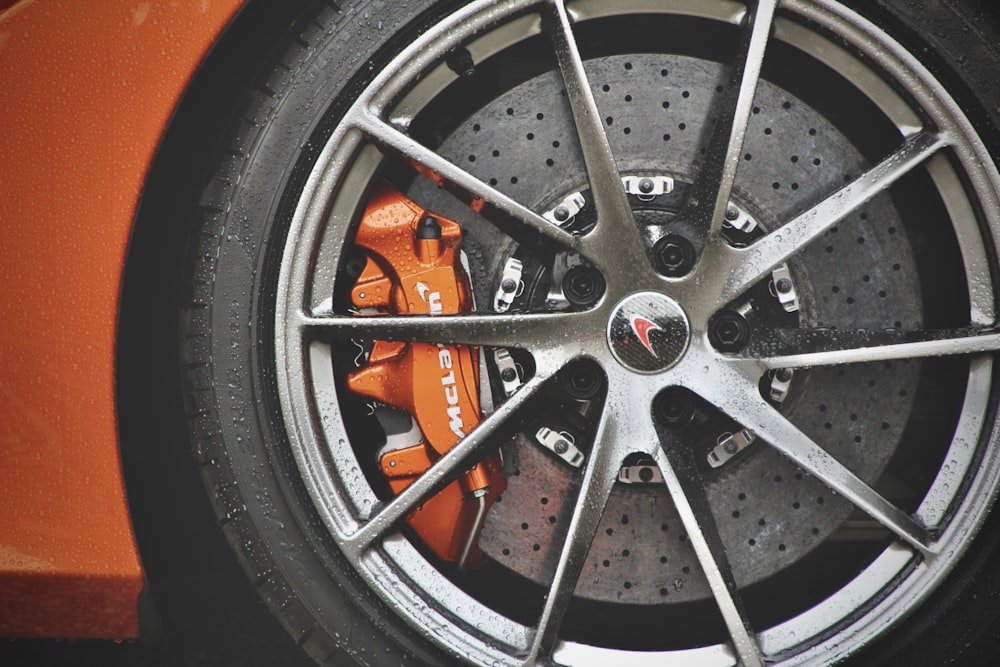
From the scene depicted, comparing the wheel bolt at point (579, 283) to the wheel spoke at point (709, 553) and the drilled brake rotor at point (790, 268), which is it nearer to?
the drilled brake rotor at point (790, 268)

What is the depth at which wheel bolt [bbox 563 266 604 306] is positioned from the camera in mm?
1193

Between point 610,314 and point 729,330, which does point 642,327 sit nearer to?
point 610,314

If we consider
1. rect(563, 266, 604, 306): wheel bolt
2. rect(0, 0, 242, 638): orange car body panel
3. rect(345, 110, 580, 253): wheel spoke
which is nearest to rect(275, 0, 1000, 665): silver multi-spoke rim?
rect(345, 110, 580, 253): wheel spoke

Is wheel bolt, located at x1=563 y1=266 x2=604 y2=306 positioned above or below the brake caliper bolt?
below

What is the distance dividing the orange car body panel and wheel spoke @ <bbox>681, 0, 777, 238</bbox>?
0.72 metres

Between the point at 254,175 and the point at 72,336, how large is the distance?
34cm

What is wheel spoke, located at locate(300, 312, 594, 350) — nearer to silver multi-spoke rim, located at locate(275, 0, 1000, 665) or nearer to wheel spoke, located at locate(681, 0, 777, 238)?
silver multi-spoke rim, located at locate(275, 0, 1000, 665)

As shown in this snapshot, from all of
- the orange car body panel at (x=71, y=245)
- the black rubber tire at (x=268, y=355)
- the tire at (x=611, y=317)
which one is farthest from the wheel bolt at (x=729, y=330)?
the orange car body panel at (x=71, y=245)

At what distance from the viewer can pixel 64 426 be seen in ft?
3.49

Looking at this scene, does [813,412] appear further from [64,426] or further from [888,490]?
[64,426]

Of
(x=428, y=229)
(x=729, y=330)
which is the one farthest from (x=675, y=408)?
(x=428, y=229)

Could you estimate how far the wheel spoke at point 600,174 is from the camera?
3.51ft

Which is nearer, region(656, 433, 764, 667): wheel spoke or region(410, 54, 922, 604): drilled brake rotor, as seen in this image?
region(656, 433, 764, 667): wheel spoke

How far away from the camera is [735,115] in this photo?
3.52 feet
